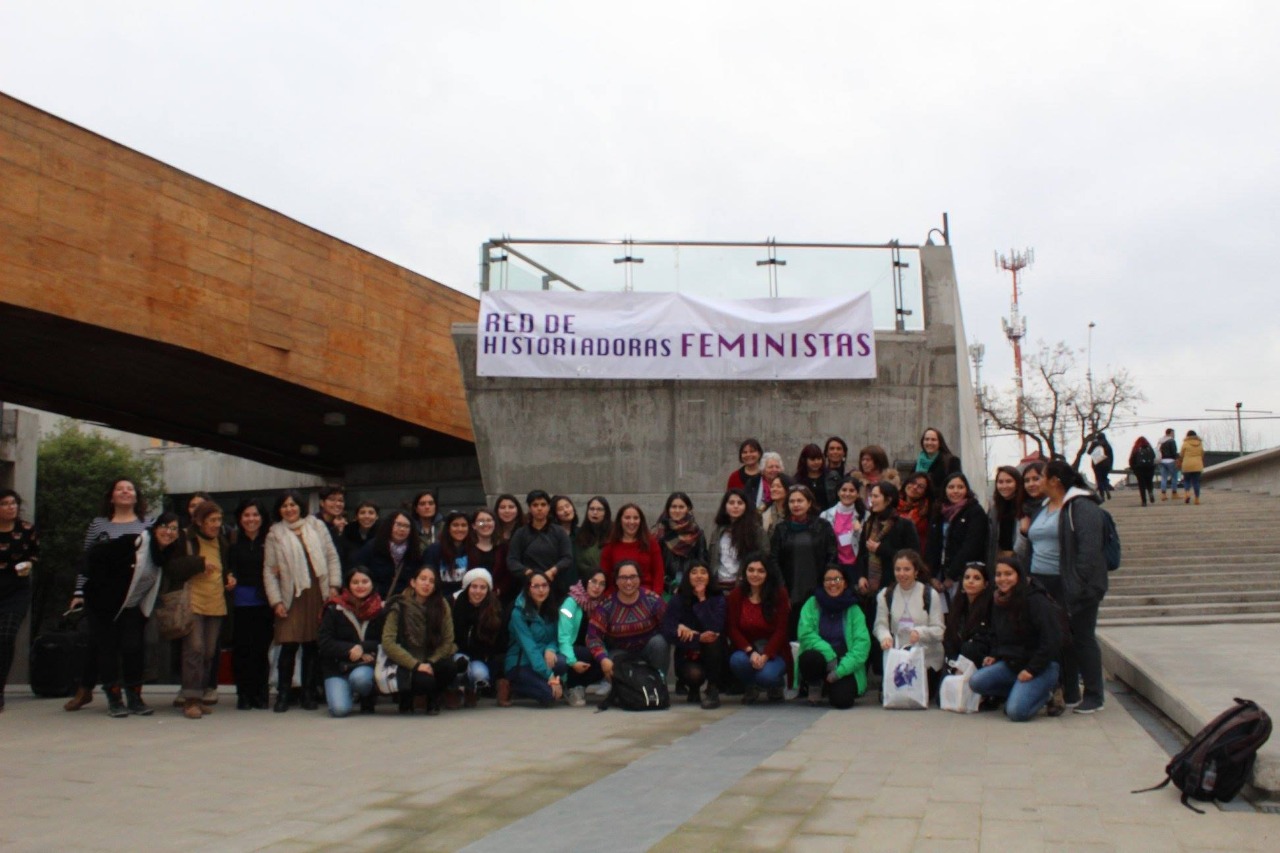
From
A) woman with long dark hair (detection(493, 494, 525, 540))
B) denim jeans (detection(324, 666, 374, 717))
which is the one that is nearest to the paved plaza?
denim jeans (detection(324, 666, 374, 717))

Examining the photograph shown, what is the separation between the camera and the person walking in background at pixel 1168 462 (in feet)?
65.1

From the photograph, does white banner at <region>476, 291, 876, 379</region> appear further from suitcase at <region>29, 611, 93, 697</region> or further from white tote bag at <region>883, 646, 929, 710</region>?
white tote bag at <region>883, 646, 929, 710</region>

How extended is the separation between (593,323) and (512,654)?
5.12 metres

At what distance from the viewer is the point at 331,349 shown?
16.8m

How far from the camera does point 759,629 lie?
326 inches

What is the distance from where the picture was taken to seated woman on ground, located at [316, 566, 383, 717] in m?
7.96

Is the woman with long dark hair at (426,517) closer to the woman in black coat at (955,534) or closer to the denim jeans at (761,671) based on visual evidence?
the denim jeans at (761,671)

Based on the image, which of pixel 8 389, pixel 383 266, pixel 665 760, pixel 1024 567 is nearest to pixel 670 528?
pixel 1024 567

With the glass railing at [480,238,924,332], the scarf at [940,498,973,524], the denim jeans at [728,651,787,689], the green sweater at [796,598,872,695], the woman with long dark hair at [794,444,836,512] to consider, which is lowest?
the denim jeans at [728,651,787,689]

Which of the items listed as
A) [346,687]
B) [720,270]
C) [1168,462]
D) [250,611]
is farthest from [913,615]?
[1168,462]

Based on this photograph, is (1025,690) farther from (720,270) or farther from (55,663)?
(55,663)

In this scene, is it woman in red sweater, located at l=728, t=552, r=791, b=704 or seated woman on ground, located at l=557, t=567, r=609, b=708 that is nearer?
woman in red sweater, located at l=728, t=552, r=791, b=704

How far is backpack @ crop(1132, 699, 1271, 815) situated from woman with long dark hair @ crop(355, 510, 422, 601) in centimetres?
581

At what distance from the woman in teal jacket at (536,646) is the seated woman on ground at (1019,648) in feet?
10.0
